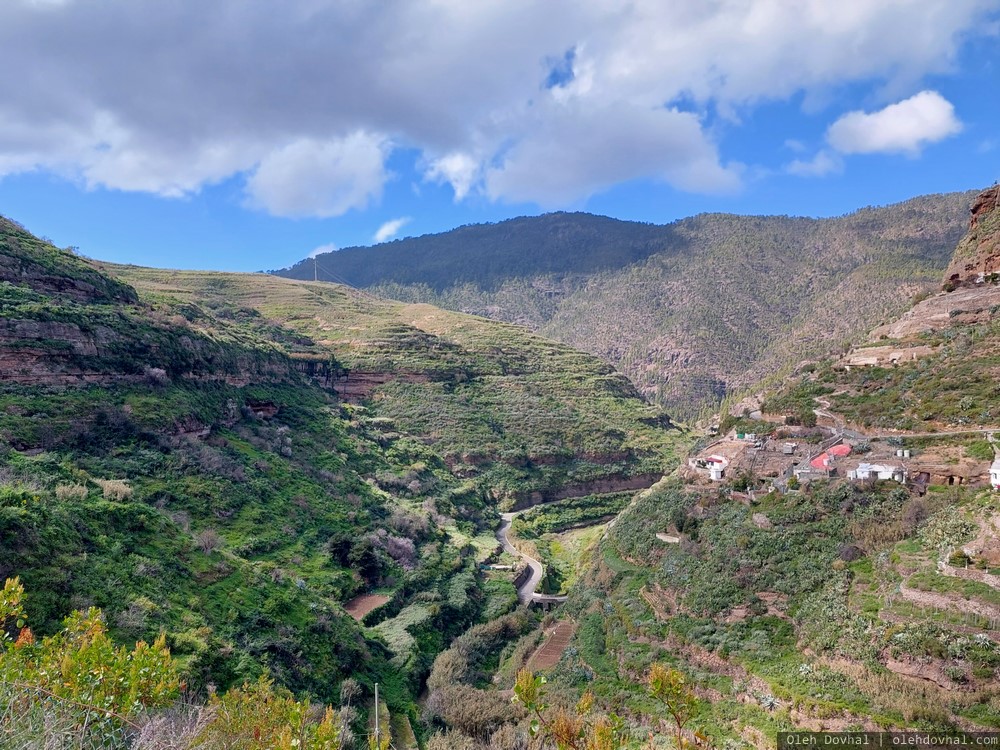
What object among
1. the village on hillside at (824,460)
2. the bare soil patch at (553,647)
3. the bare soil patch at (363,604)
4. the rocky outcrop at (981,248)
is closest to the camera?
the village on hillside at (824,460)

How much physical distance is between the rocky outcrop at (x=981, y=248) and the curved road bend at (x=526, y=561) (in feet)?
Answer: 109

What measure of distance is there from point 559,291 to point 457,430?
13010cm

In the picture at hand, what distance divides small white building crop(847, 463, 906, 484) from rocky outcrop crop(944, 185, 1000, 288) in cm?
2253

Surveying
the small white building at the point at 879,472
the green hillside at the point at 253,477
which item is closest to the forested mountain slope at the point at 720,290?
the green hillside at the point at 253,477

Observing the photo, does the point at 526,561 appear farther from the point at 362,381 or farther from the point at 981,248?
the point at 981,248

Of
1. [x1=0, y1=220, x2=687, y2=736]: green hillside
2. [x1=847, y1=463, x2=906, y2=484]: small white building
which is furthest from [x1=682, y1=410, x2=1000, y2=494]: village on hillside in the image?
[x1=0, y1=220, x2=687, y2=736]: green hillside

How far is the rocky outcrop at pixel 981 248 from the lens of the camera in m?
36.7

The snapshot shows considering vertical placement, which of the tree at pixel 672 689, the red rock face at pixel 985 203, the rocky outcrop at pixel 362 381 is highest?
the red rock face at pixel 985 203

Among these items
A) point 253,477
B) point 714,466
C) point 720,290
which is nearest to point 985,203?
point 714,466

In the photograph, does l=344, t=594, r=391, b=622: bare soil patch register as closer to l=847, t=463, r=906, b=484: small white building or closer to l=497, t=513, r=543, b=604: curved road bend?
l=497, t=513, r=543, b=604: curved road bend

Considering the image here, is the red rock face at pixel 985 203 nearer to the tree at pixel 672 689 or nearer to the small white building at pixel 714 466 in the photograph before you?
the small white building at pixel 714 466

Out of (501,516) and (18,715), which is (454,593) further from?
(18,715)

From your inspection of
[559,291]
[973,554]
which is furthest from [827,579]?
[559,291]

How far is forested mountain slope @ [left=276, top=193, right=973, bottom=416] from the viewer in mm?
104500
